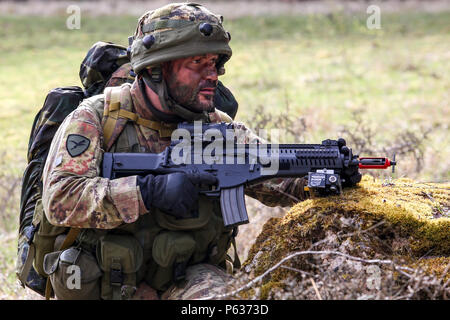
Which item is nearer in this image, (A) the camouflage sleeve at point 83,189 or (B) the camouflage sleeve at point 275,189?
(A) the camouflage sleeve at point 83,189

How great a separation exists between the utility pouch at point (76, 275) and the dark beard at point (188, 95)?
117cm

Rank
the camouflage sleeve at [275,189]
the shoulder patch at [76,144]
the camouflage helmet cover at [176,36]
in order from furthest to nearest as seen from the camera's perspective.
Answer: the camouflage sleeve at [275,189] → the camouflage helmet cover at [176,36] → the shoulder patch at [76,144]

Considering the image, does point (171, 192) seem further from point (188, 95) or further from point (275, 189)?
point (275, 189)

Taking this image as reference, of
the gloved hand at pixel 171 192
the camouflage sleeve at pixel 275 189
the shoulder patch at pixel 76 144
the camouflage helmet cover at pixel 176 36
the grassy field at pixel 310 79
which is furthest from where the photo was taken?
the grassy field at pixel 310 79

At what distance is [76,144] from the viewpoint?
13.3 feet

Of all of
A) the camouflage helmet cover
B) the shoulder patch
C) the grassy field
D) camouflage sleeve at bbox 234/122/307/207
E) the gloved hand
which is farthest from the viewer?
the grassy field

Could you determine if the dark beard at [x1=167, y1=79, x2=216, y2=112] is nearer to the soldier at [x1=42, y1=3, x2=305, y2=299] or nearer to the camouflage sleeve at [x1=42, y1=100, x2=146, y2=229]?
the soldier at [x1=42, y1=3, x2=305, y2=299]

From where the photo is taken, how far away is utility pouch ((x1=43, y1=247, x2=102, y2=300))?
13.3 feet

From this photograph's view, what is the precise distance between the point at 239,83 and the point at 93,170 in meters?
10.1

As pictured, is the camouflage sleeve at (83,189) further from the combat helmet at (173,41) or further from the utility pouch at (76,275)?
the combat helmet at (173,41)

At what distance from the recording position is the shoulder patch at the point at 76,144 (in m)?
4.02

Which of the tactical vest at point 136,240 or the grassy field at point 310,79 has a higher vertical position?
the grassy field at point 310,79

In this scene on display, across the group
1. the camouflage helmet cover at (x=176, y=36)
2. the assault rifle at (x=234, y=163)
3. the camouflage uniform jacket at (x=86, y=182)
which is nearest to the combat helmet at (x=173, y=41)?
the camouflage helmet cover at (x=176, y=36)

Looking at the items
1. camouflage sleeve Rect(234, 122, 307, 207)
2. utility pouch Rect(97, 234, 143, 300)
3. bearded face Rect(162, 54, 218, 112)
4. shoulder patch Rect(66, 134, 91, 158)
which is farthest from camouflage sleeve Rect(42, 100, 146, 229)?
camouflage sleeve Rect(234, 122, 307, 207)
